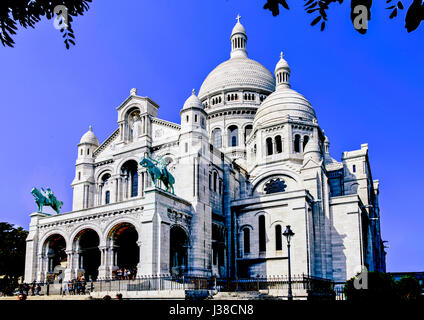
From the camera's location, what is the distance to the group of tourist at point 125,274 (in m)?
30.4

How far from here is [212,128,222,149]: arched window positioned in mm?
57900

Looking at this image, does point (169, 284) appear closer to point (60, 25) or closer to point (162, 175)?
point (162, 175)

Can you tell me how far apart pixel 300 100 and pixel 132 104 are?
59.9ft

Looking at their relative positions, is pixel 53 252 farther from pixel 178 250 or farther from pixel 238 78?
pixel 238 78

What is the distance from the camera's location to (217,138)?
58406mm

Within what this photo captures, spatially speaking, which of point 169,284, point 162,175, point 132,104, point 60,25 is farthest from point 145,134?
point 60,25

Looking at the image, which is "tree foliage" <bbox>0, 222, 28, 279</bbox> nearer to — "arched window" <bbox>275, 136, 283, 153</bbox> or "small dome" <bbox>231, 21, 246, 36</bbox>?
"arched window" <bbox>275, 136, 283, 153</bbox>

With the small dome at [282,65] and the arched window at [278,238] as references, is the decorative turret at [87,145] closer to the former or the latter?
the arched window at [278,238]

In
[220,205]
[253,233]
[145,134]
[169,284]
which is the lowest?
[169,284]

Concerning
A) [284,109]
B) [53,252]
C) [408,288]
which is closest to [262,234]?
[284,109]

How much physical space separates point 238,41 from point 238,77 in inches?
429

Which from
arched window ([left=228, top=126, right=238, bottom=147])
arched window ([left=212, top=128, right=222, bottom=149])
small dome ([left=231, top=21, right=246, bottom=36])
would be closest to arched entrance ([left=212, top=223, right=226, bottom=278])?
arched window ([left=228, top=126, right=238, bottom=147])

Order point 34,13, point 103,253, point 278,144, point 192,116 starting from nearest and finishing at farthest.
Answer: point 34,13, point 103,253, point 192,116, point 278,144
